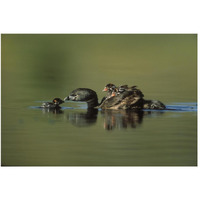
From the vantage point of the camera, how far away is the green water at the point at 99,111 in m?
6.48

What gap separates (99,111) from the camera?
9422mm

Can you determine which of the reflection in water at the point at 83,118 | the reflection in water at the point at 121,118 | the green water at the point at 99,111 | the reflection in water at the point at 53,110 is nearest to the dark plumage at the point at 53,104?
→ the reflection in water at the point at 53,110

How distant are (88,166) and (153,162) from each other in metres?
0.73

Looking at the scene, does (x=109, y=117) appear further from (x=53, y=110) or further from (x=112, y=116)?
(x=53, y=110)

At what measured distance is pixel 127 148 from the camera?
21.7ft

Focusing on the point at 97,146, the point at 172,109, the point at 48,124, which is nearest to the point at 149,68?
the point at 172,109

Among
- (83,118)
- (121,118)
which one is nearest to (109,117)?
(121,118)

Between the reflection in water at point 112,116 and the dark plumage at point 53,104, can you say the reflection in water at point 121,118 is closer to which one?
the reflection in water at point 112,116

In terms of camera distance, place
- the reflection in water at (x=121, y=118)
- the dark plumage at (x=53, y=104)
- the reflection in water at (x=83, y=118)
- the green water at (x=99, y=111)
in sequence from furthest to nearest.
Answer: the dark plumage at (x=53, y=104)
the reflection in water at (x=83, y=118)
the reflection in water at (x=121, y=118)
the green water at (x=99, y=111)

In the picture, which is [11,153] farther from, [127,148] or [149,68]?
[149,68]

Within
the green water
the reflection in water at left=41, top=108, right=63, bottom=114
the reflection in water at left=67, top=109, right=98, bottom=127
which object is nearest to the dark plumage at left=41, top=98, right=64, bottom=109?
the reflection in water at left=41, top=108, right=63, bottom=114

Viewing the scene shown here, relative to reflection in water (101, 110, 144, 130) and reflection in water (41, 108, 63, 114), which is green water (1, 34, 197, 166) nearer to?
reflection in water (101, 110, 144, 130)

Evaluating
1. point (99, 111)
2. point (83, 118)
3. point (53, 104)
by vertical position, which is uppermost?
point (53, 104)

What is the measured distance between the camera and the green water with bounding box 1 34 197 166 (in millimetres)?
6484
